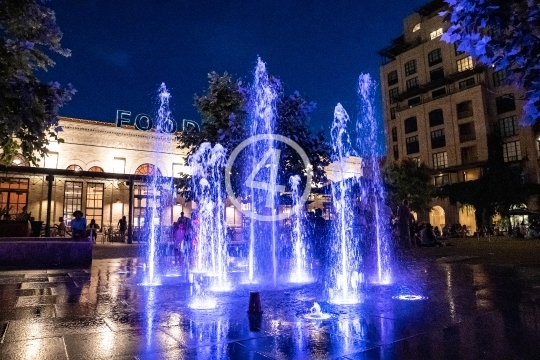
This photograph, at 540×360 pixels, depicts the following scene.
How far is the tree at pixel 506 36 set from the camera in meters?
3.44

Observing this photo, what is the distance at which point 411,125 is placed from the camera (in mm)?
48812

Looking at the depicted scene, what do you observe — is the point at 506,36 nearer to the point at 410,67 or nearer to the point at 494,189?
the point at 494,189

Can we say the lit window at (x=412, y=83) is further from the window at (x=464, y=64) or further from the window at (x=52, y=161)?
the window at (x=52, y=161)

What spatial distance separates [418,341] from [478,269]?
23.2 feet

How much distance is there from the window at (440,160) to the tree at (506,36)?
146 feet

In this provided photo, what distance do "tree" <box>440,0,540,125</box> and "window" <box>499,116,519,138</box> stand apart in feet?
139

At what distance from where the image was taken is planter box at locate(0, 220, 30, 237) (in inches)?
554

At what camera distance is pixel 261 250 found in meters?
13.1

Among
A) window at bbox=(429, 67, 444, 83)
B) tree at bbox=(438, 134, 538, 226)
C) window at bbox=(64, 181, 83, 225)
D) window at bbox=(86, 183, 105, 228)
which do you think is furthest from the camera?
window at bbox=(429, 67, 444, 83)

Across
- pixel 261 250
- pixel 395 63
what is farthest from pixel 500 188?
pixel 261 250

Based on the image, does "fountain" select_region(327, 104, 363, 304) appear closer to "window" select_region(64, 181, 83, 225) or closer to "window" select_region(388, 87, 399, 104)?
"window" select_region(64, 181, 83, 225)

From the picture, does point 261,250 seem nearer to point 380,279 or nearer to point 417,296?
point 380,279

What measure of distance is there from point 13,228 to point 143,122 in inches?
646

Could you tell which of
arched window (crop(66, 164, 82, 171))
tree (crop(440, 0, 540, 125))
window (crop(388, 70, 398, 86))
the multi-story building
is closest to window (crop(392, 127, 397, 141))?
the multi-story building
